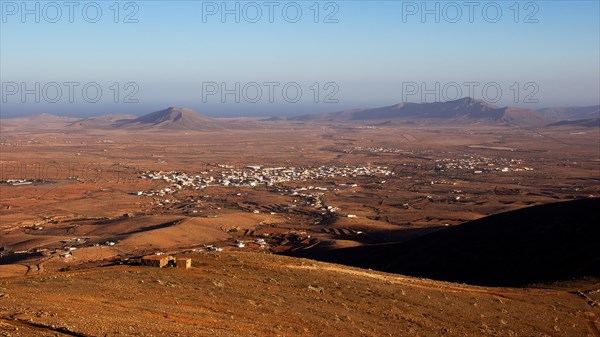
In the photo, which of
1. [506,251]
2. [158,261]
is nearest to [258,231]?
[506,251]

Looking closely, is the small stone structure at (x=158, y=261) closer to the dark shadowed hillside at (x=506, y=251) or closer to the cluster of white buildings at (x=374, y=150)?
the dark shadowed hillside at (x=506, y=251)

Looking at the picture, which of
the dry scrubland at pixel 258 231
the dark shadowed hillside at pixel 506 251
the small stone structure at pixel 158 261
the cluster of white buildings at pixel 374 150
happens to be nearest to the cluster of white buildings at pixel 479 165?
the dry scrubland at pixel 258 231

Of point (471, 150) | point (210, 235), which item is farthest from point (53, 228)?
point (471, 150)

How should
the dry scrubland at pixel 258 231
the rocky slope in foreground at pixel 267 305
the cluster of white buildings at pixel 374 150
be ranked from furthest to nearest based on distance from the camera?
the cluster of white buildings at pixel 374 150 < the dry scrubland at pixel 258 231 < the rocky slope in foreground at pixel 267 305

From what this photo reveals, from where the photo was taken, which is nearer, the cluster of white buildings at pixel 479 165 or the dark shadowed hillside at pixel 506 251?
the dark shadowed hillside at pixel 506 251

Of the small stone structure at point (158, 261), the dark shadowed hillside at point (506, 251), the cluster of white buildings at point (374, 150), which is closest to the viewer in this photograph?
the small stone structure at point (158, 261)

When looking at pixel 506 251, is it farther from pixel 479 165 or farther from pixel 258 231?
pixel 479 165
